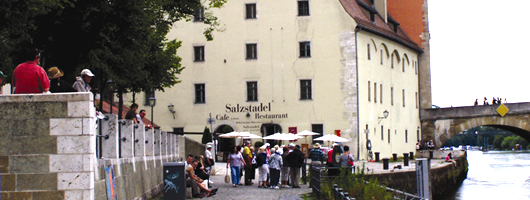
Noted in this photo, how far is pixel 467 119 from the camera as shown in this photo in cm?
5438

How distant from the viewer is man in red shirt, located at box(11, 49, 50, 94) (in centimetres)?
1066

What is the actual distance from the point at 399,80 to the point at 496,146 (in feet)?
387

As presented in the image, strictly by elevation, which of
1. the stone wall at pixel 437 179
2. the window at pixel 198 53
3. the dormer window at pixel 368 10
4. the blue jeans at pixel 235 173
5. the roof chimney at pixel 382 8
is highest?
the roof chimney at pixel 382 8

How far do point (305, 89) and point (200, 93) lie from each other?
6.40 metres

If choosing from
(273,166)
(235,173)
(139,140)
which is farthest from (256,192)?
(139,140)

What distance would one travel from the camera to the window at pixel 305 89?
146 feet

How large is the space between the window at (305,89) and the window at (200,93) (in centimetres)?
594

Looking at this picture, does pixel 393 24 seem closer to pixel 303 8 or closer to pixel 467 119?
pixel 467 119

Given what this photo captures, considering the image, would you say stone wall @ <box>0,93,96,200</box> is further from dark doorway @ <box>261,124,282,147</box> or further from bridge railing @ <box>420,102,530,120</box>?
bridge railing @ <box>420,102,530,120</box>

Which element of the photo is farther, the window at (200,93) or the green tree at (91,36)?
the window at (200,93)

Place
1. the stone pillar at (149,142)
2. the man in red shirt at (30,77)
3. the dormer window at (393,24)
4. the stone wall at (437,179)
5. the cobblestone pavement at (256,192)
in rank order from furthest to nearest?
the dormer window at (393,24)
the stone wall at (437,179)
the cobblestone pavement at (256,192)
the stone pillar at (149,142)
the man in red shirt at (30,77)

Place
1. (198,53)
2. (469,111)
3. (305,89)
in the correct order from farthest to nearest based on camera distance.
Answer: (469,111) < (198,53) < (305,89)

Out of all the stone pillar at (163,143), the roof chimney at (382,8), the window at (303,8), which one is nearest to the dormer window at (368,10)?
the roof chimney at (382,8)

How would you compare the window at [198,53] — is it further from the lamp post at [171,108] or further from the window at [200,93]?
the lamp post at [171,108]
